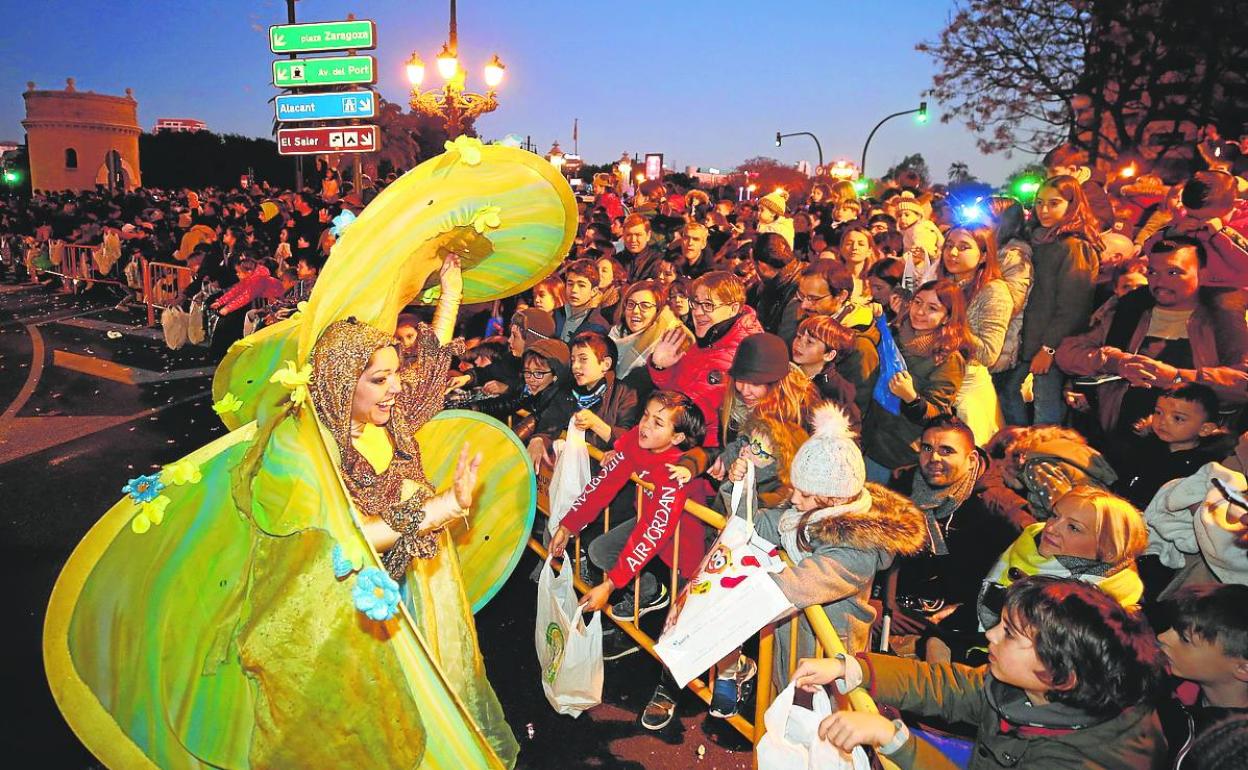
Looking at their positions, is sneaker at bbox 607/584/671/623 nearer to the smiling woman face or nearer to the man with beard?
the man with beard

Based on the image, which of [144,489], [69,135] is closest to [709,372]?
[144,489]

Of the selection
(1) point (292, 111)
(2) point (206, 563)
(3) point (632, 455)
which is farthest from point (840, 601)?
(1) point (292, 111)

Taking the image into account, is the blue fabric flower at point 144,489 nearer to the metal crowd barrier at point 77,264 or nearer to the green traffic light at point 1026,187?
the green traffic light at point 1026,187

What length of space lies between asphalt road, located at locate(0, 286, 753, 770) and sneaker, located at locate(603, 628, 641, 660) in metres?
0.05

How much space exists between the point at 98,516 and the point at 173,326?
7.31 metres

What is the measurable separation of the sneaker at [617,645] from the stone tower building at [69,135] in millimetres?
70646

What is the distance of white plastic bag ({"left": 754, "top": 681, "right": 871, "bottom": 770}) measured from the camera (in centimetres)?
226

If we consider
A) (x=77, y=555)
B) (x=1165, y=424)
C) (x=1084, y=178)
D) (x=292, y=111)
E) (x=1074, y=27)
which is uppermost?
(x=1074, y=27)

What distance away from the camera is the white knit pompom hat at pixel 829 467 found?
2934 millimetres

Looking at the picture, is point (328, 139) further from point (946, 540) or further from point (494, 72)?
point (946, 540)

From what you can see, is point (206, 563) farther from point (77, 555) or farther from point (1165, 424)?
point (1165, 424)

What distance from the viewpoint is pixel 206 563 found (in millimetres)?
2771

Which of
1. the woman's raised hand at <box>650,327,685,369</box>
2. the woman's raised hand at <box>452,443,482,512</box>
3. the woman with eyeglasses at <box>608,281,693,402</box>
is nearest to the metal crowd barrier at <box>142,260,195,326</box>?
the woman with eyeglasses at <box>608,281,693,402</box>

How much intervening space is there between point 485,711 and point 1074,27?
20659 mm
